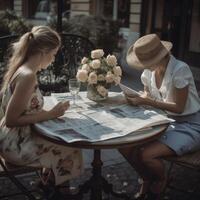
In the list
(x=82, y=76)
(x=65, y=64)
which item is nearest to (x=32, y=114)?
(x=82, y=76)

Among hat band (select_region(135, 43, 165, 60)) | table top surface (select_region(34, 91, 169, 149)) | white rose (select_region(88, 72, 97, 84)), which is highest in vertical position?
hat band (select_region(135, 43, 165, 60))

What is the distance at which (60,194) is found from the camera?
3199 millimetres

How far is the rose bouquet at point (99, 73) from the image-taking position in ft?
9.98

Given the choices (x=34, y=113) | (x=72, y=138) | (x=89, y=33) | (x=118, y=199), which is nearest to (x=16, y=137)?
(x=34, y=113)

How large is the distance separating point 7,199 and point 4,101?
1.09m

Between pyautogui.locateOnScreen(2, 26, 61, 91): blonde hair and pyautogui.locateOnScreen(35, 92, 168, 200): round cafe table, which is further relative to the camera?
pyautogui.locateOnScreen(2, 26, 61, 91): blonde hair

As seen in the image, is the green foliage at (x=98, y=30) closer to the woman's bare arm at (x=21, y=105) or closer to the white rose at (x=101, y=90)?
the white rose at (x=101, y=90)

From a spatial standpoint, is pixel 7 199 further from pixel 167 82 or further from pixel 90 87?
pixel 167 82

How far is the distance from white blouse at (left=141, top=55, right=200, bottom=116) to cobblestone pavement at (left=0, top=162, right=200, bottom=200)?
74 centimetres

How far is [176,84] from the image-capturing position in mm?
3152

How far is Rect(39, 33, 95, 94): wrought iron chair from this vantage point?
Answer: 5.73 metres

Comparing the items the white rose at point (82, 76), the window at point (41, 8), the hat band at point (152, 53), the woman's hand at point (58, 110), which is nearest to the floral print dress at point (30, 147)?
the woman's hand at point (58, 110)

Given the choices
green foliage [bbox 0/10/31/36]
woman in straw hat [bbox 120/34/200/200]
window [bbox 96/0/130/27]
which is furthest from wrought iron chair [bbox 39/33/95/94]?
window [bbox 96/0/130/27]

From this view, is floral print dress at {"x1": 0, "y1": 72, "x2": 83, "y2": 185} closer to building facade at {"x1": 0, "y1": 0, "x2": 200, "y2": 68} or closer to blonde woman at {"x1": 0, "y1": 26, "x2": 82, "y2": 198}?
blonde woman at {"x1": 0, "y1": 26, "x2": 82, "y2": 198}
